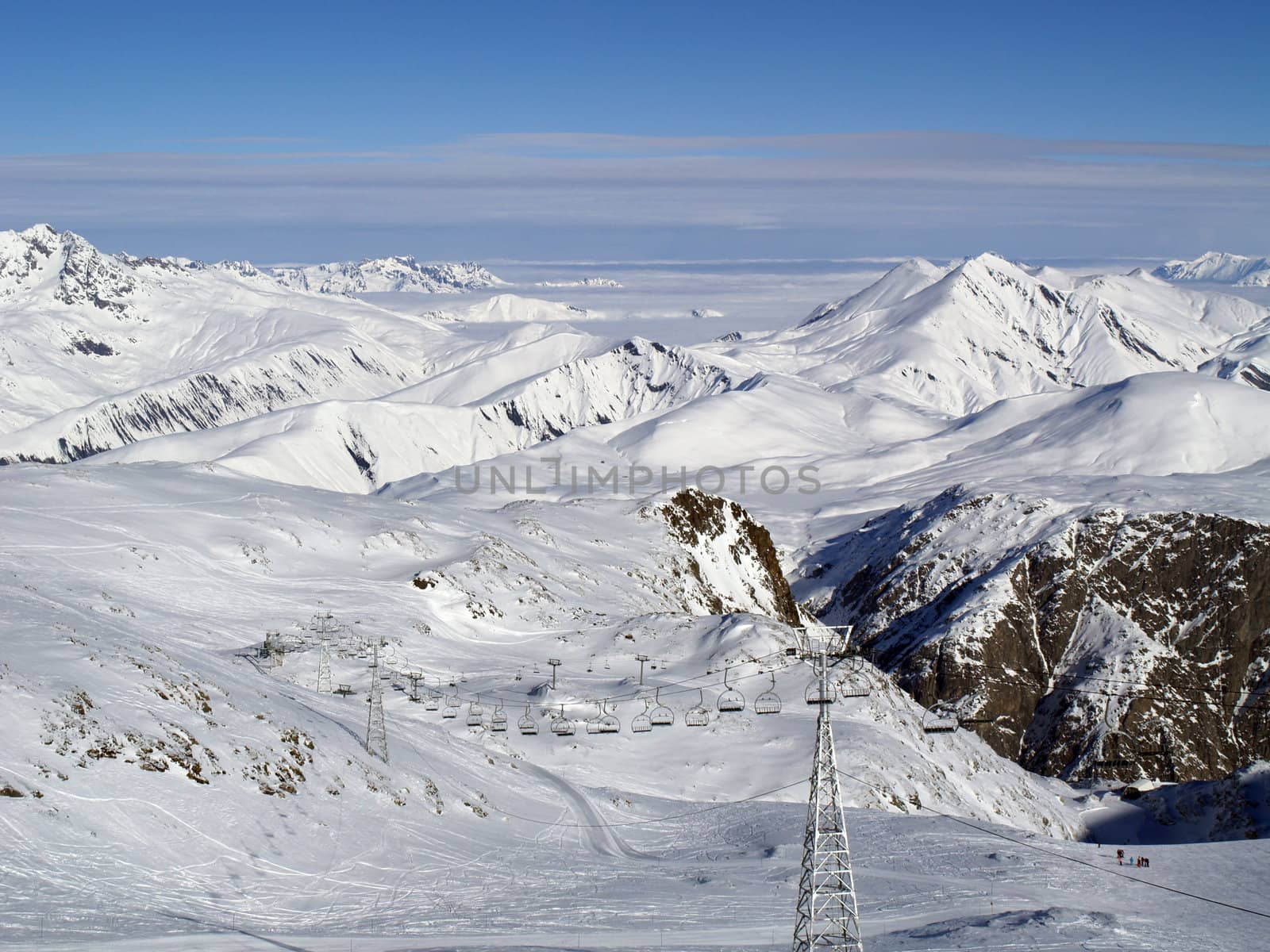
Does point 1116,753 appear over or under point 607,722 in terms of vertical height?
under

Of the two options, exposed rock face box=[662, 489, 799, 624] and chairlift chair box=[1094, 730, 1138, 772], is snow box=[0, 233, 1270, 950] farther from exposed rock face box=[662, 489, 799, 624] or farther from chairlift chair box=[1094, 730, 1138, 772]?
chairlift chair box=[1094, 730, 1138, 772]

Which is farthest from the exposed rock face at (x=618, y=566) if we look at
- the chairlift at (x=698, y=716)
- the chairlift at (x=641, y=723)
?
the chairlift at (x=641, y=723)

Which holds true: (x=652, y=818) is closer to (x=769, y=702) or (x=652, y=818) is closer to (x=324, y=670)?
(x=769, y=702)

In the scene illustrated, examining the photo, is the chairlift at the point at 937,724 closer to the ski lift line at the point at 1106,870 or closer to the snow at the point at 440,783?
the snow at the point at 440,783

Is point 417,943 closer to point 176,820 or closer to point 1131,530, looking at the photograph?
point 176,820

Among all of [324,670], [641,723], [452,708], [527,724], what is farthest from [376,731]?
[641,723]

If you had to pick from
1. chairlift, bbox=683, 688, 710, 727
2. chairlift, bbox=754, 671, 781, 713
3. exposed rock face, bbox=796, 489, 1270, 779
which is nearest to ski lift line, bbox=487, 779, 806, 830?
chairlift, bbox=754, 671, 781, 713

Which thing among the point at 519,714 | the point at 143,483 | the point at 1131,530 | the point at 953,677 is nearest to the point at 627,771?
the point at 519,714
